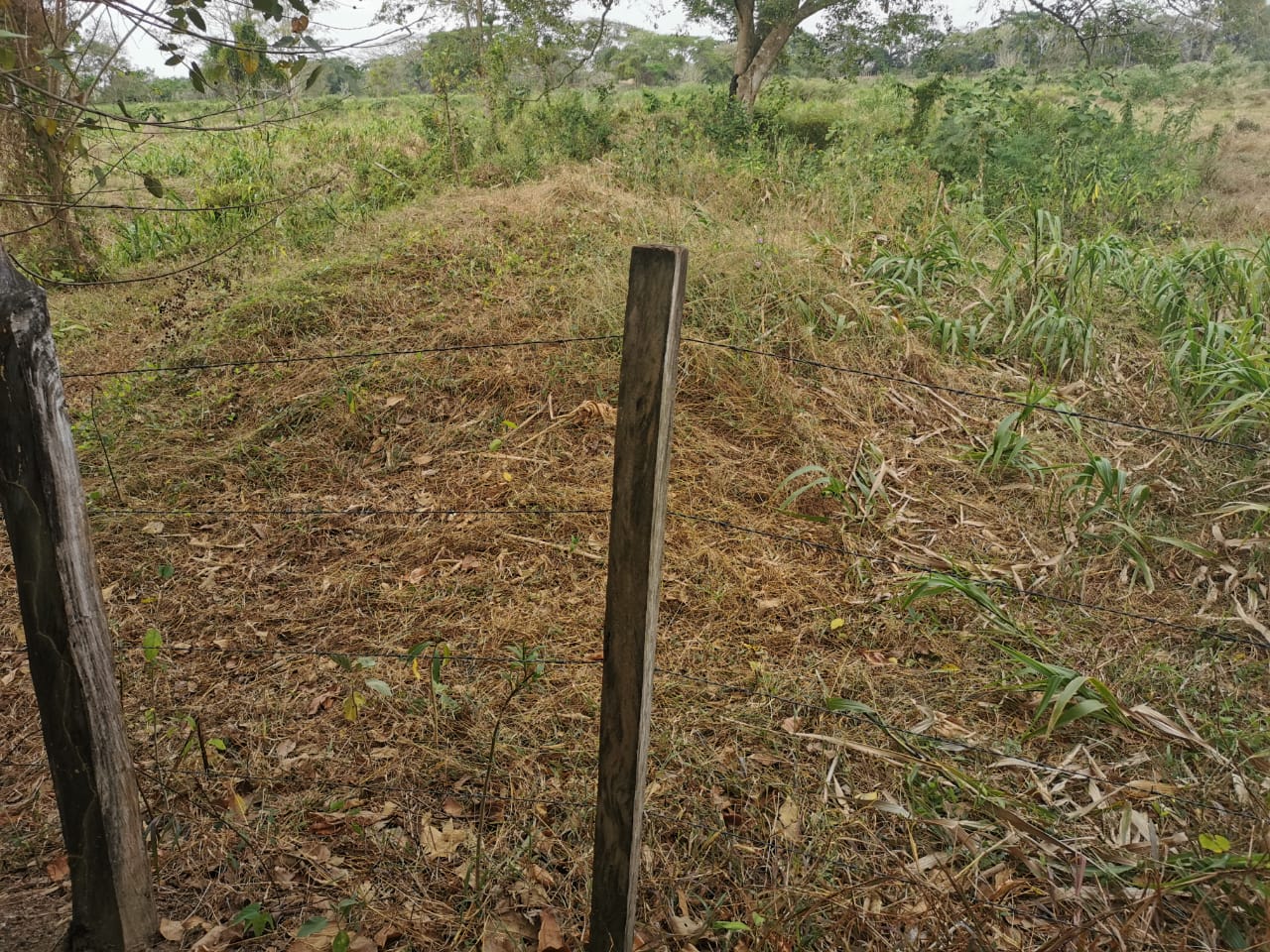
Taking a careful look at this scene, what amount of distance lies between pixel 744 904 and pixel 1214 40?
36.6m

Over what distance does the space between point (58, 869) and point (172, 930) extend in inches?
19.8

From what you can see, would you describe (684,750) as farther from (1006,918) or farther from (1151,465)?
(1151,465)

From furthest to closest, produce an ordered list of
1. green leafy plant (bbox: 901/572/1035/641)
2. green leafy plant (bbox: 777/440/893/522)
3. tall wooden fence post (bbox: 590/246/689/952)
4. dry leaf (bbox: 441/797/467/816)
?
green leafy plant (bbox: 777/440/893/522), green leafy plant (bbox: 901/572/1035/641), dry leaf (bbox: 441/797/467/816), tall wooden fence post (bbox: 590/246/689/952)

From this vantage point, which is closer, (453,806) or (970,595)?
(453,806)

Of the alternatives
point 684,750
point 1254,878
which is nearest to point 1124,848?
point 1254,878

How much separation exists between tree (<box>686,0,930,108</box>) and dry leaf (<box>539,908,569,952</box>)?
11.5 m

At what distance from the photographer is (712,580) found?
3238 mm

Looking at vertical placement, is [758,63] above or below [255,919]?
above

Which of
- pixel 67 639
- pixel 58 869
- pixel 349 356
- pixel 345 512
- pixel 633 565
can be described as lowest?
pixel 58 869

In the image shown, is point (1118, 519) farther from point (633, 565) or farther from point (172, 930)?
point (172, 930)

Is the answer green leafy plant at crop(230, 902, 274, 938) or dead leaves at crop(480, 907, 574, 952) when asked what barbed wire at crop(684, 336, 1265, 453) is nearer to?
dead leaves at crop(480, 907, 574, 952)

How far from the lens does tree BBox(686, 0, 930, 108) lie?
11430 mm

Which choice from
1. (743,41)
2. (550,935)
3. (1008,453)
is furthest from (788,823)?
(743,41)

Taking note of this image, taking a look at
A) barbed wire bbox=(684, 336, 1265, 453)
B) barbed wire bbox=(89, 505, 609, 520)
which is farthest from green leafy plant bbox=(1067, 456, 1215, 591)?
barbed wire bbox=(89, 505, 609, 520)
